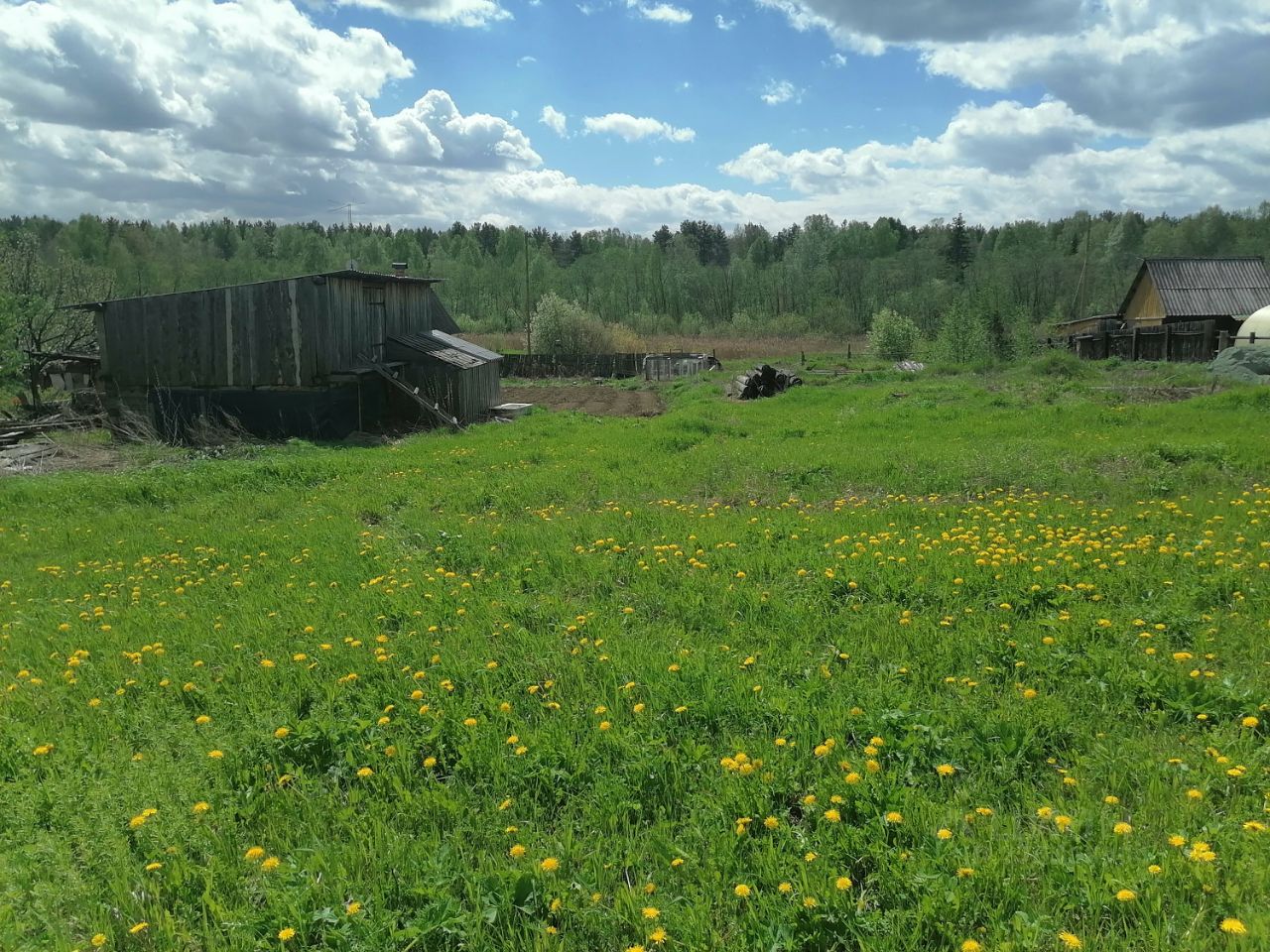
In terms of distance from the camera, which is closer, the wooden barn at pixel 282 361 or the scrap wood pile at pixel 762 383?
the wooden barn at pixel 282 361

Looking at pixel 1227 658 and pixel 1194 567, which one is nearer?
pixel 1227 658

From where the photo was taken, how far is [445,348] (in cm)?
2778

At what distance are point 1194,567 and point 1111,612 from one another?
1.36 metres

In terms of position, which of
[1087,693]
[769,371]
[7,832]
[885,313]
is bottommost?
[7,832]

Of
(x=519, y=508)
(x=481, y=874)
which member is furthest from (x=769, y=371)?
(x=481, y=874)

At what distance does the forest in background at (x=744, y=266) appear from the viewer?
7994 centimetres

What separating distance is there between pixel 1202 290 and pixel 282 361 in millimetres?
41252

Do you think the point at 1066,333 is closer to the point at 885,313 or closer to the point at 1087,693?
the point at 885,313

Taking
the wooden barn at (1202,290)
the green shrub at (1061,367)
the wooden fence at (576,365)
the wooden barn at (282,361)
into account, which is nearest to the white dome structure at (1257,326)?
the wooden barn at (1202,290)

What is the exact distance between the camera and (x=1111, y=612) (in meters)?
5.62

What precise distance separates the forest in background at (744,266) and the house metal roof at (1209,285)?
18734 millimetres

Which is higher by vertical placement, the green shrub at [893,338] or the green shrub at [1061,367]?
the green shrub at [893,338]

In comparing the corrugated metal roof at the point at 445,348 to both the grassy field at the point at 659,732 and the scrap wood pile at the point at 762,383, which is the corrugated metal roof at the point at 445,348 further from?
the grassy field at the point at 659,732

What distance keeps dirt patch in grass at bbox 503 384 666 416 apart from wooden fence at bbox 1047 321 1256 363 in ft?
59.6
